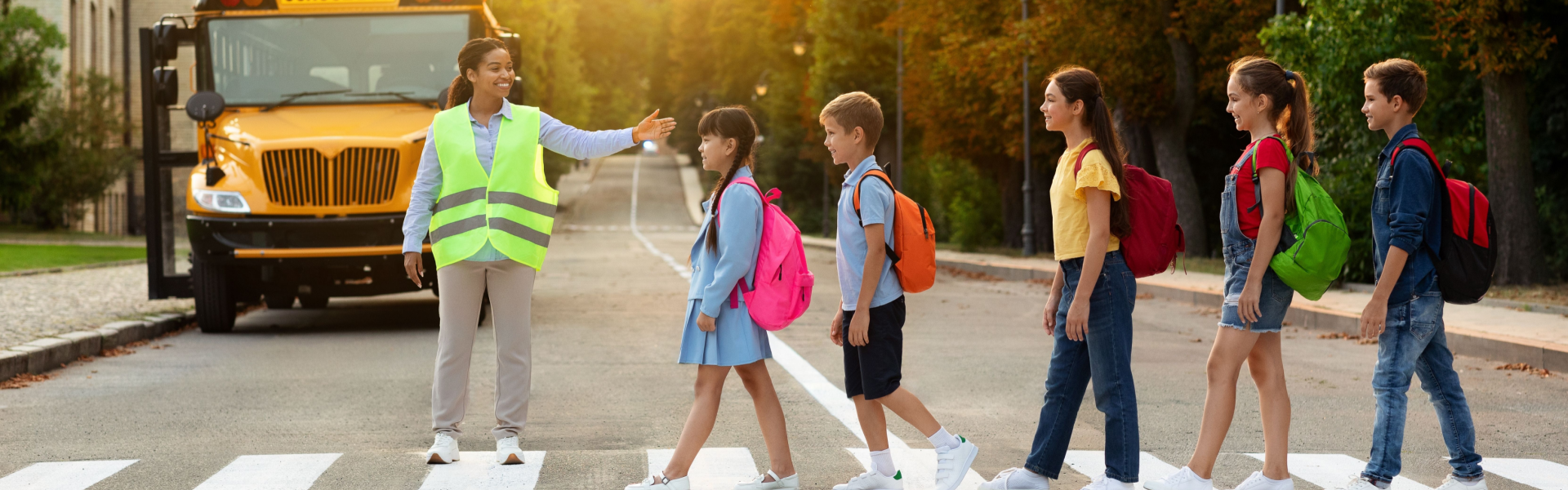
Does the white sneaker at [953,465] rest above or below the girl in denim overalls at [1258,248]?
below

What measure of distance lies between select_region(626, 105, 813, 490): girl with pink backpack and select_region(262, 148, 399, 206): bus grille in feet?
23.4

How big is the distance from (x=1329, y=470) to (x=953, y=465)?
5.73 feet

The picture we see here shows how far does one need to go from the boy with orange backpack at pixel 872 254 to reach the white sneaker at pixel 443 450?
1.85m

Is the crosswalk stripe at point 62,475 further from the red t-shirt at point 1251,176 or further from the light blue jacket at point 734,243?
the red t-shirt at point 1251,176

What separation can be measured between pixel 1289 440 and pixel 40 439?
5.78 meters

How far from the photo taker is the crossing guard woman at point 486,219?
5.82 metres

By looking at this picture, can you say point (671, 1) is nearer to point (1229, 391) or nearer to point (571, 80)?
point (571, 80)

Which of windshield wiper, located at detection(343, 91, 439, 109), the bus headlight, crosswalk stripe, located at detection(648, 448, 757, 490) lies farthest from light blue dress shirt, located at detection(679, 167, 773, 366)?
windshield wiper, located at detection(343, 91, 439, 109)

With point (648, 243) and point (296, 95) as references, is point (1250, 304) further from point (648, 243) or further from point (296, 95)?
point (648, 243)

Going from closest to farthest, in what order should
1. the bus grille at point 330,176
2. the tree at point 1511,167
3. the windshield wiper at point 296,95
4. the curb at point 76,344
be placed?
the curb at point 76,344 < the bus grille at point 330,176 < the windshield wiper at point 296,95 < the tree at point 1511,167

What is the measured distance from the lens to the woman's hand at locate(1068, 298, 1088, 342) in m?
4.77

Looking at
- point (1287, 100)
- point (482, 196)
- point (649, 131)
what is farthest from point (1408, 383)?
point (482, 196)

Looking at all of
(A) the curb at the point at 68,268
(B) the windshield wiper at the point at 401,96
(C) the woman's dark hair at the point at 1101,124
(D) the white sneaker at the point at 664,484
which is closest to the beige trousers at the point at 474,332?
(D) the white sneaker at the point at 664,484

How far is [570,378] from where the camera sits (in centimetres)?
912
